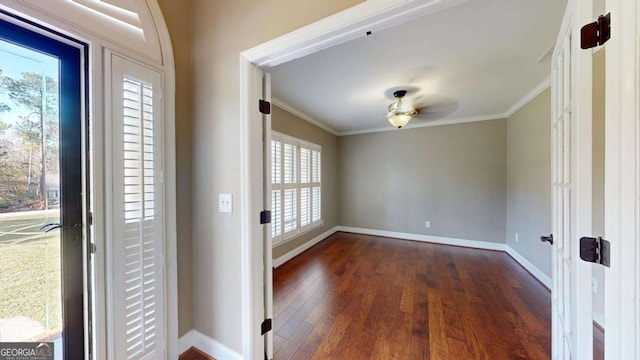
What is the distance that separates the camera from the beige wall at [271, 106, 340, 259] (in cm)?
331

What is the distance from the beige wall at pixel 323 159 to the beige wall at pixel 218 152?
162 cm

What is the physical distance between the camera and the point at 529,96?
299 cm

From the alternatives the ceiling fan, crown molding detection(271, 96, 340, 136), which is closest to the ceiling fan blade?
the ceiling fan

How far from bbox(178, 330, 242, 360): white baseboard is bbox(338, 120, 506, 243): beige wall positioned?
13.0 feet

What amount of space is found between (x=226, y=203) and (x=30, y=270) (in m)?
0.92

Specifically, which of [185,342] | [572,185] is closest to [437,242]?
[572,185]

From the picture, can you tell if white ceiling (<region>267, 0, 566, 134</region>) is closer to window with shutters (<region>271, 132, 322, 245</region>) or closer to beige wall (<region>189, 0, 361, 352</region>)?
beige wall (<region>189, 0, 361, 352</region>)

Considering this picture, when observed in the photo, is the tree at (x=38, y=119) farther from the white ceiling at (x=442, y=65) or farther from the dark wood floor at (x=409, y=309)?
the dark wood floor at (x=409, y=309)

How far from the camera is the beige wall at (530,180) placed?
105 inches

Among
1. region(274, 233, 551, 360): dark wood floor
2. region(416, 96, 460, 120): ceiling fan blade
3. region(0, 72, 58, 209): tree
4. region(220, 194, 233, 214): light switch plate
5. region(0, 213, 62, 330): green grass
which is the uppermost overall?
region(416, 96, 460, 120): ceiling fan blade

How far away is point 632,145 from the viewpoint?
61 centimetres

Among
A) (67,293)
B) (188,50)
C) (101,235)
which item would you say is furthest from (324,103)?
(67,293)

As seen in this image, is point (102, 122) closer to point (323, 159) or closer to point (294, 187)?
point (294, 187)

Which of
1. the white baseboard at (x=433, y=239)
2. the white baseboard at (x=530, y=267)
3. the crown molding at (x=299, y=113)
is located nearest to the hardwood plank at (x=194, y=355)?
the crown molding at (x=299, y=113)
